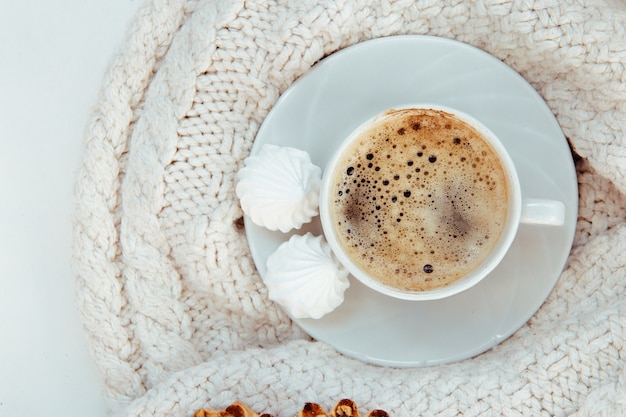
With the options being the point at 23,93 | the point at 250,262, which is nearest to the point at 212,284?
the point at 250,262

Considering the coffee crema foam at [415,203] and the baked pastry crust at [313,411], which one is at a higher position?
the coffee crema foam at [415,203]

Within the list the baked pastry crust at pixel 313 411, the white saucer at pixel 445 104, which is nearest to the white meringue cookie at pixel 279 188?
the white saucer at pixel 445 104

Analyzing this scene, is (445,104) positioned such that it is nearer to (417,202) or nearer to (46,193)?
(417,202)

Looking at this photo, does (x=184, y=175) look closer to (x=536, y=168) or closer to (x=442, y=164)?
(x=442, y=164)

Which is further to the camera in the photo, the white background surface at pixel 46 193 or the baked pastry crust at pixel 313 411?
the white background surface at pixel 46 193

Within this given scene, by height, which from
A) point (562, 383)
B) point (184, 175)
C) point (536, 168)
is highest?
point (184, 175)

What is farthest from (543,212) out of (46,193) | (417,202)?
(46,193)

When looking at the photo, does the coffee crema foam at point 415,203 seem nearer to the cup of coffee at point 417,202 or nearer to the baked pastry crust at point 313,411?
the cup of coffee at point 417,202

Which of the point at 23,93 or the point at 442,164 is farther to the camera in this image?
the point at 23,93
